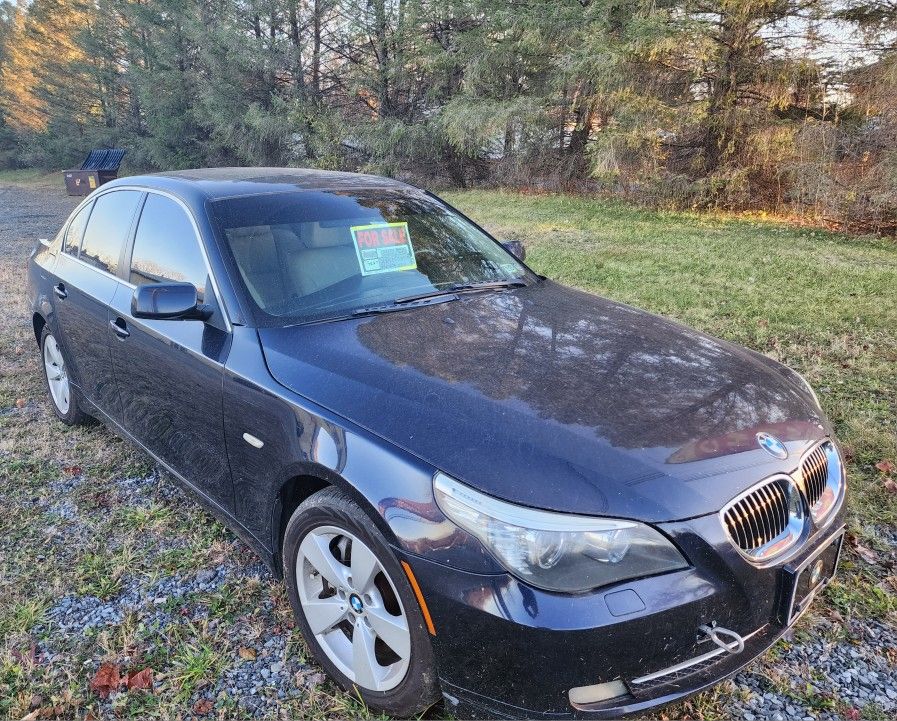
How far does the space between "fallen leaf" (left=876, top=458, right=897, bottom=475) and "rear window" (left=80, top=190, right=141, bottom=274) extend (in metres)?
4.16

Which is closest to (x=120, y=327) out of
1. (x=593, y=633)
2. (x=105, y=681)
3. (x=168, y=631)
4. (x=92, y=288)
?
(x=92, y=288)

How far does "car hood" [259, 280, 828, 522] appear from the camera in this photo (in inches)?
65.1

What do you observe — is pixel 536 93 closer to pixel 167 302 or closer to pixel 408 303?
pixel 408 303

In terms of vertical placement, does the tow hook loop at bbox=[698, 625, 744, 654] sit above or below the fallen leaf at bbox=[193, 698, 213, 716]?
above

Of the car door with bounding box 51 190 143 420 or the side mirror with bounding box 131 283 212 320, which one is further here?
the car door with bounding box 51 190 143 420

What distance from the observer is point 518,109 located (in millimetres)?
16188

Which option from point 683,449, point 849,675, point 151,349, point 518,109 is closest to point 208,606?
point 151,349

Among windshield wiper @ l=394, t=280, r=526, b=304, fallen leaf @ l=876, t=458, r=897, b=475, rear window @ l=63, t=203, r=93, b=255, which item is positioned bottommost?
fallen leaf @ l=876, t=458, r=897, b=475

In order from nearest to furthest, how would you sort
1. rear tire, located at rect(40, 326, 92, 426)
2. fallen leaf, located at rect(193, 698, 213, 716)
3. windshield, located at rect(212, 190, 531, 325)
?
1. fallen leaf, located at rect(193, 698, 213, 716)
2. windshield, located at rect(212, 190, 531, 325)
3. rear tire, located at rect(40, 326, 92, 426)

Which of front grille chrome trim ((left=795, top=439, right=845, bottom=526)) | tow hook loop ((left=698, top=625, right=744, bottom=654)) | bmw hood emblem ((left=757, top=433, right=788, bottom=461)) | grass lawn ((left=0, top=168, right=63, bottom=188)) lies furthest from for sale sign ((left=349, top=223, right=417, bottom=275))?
grass lawn ((left=0, top=168, right=63, bottom=188))

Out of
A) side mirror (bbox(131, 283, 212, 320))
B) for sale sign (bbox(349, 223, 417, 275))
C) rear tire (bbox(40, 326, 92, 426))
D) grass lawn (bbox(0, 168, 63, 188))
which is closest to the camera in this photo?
side mirror (bbox(131, 283, 212, 320))

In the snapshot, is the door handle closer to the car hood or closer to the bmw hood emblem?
the car hood

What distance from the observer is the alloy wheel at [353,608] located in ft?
6.05

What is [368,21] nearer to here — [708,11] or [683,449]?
[708,11]
